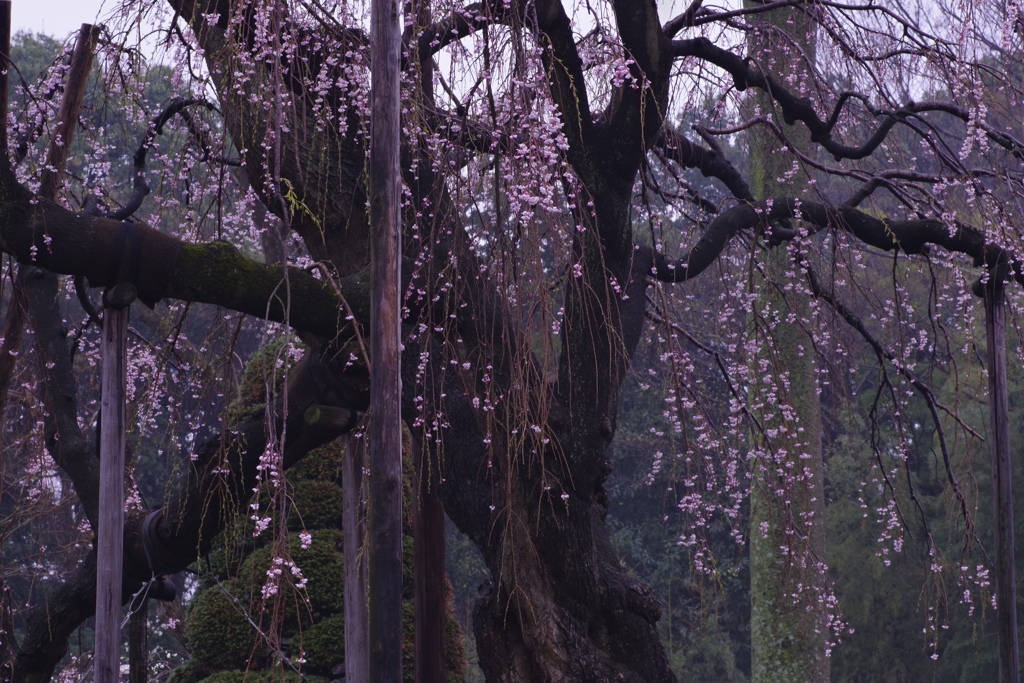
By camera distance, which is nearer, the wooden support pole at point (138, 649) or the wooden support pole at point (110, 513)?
the wooden support pole at point (110, 513)

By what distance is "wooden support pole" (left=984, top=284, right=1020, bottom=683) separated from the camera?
Answer: 175 inches

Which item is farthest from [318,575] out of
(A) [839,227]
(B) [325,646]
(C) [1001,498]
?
(C) [1001,498]

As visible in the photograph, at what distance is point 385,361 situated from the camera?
2957mm

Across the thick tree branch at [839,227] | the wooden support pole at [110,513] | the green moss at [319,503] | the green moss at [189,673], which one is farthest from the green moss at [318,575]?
the thick tree branch at [839,227]

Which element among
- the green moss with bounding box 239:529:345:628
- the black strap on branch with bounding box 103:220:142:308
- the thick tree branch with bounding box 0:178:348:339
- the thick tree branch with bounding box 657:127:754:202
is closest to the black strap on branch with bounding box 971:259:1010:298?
the thick tree branch with bounding box 657:127:754:202

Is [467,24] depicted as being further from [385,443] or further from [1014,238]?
[1014,238]

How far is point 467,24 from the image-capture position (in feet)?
12.4

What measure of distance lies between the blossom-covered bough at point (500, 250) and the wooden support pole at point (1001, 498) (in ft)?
0.87

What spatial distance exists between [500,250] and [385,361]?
26.0 inches

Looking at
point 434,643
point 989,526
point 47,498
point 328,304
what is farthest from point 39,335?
point 989,526

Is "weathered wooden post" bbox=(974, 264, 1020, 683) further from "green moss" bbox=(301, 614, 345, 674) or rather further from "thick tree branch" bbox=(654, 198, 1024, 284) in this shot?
"green moss" bbox=(301, 614, 345, 674)

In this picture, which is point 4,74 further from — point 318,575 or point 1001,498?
point 1001,498

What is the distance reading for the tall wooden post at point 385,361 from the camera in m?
2.87

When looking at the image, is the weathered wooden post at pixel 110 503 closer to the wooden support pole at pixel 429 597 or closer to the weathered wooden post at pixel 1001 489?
the wooden support pole at pixel 429 597
